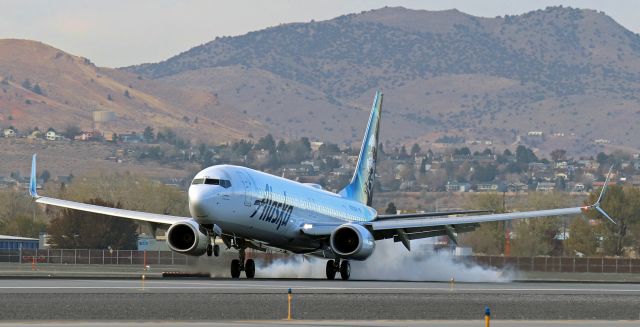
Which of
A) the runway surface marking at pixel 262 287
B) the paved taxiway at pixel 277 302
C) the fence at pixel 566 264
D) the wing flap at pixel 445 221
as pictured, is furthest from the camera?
the fence at pixel 566 264

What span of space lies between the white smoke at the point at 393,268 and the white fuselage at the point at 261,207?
3549 millimetres

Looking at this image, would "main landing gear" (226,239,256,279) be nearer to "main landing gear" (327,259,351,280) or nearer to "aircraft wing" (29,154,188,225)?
"aircraft wing" (29,154,188,225)

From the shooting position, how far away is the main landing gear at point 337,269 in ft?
227

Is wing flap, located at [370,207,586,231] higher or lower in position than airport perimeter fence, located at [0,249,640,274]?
higher

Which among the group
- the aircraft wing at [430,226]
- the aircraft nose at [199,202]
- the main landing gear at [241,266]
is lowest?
the main landing gear at [241,266]

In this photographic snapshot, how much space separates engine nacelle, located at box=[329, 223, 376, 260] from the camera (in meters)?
68.4

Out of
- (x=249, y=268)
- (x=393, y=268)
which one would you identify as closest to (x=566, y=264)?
(x=393, y=268)

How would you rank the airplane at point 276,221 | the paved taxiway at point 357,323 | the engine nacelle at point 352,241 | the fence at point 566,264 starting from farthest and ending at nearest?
the fence at point 566,264
the engine nacelle at point 352,241
the airplane at point 276,221
the paved taxiway at point 357,323

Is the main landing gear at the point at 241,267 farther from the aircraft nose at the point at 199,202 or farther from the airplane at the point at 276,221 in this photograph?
the aircraft nose at the point at 199,202

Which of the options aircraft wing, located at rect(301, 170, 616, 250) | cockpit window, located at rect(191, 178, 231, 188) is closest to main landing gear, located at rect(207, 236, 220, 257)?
cockpit window, located at rect(191, 178, 231, 188)

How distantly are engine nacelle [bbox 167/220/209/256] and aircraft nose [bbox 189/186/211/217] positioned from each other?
2.06 metres

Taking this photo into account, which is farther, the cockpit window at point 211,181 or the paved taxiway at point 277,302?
the cockpit window at point 211,181

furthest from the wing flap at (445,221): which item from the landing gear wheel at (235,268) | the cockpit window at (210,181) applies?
the cockpit window at (210,181)

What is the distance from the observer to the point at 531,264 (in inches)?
4309
